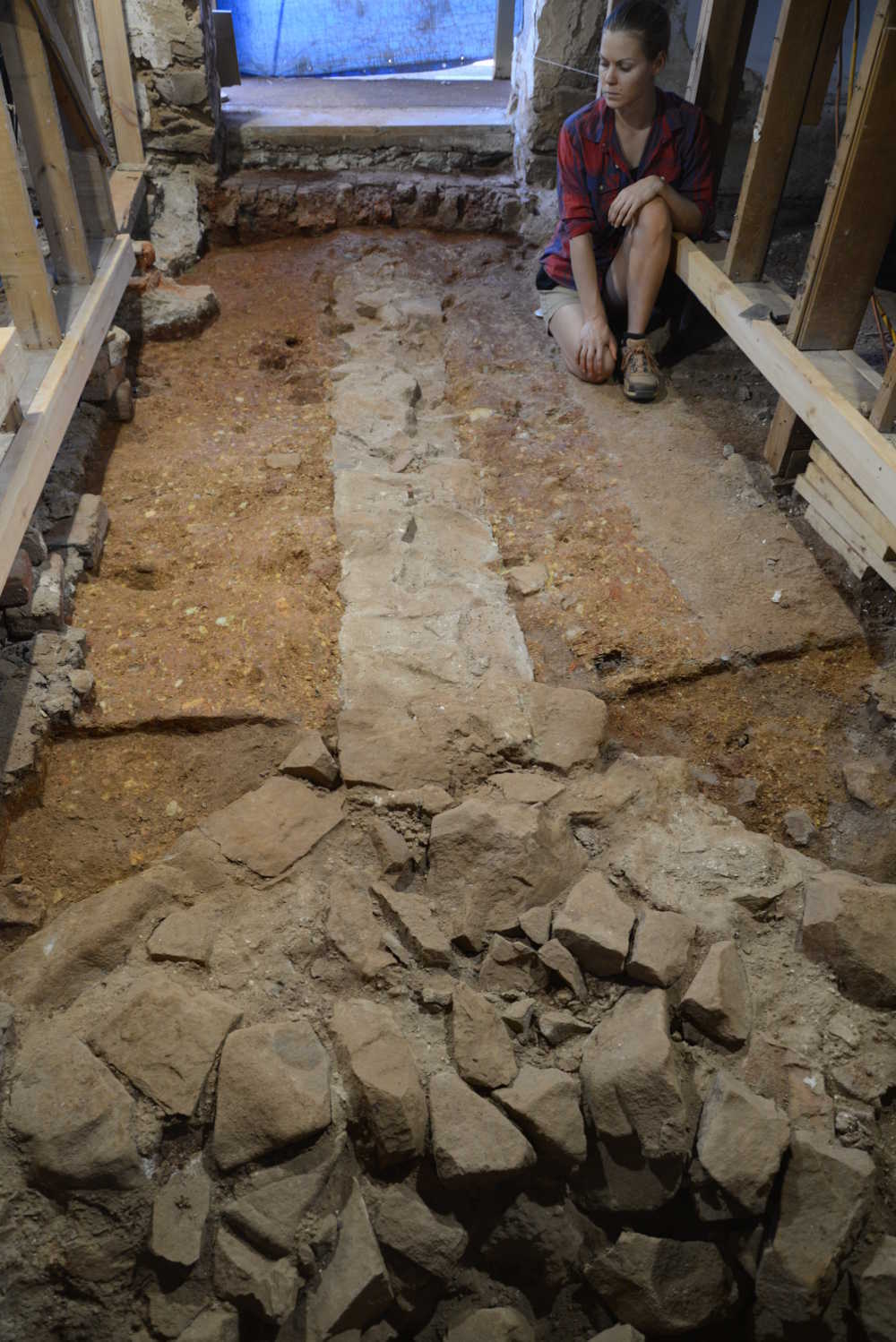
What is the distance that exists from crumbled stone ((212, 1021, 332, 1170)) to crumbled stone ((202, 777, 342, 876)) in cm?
46

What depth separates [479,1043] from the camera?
1925 mm

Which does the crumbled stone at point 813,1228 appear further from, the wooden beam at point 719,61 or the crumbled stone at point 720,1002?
the wooden beam at point 719,61

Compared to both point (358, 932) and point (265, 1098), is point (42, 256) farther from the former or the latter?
point (265, 1098)

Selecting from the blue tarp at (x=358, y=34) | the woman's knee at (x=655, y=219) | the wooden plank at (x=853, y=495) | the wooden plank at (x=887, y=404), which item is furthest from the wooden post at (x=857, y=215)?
the blue tarp at (x=358, y=34)

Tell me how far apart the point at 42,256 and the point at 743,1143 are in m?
3.37

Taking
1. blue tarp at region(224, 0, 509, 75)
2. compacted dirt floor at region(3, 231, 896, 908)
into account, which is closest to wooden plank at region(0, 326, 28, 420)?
compacted dirt floor at region(3, 231, 896, 908)

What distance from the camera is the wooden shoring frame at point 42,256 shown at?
2713 mm

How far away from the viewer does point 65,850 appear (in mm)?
2398

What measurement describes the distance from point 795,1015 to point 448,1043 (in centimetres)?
73

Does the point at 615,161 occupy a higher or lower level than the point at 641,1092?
higher

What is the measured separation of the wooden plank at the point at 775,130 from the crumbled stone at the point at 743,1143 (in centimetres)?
254

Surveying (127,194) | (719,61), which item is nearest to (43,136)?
(127,194)

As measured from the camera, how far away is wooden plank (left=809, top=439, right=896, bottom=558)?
303 cm

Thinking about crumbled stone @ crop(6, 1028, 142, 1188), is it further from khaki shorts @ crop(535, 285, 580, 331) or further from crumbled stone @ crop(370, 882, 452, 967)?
khaki shorts @ crop(535, 285, 580, 331)
